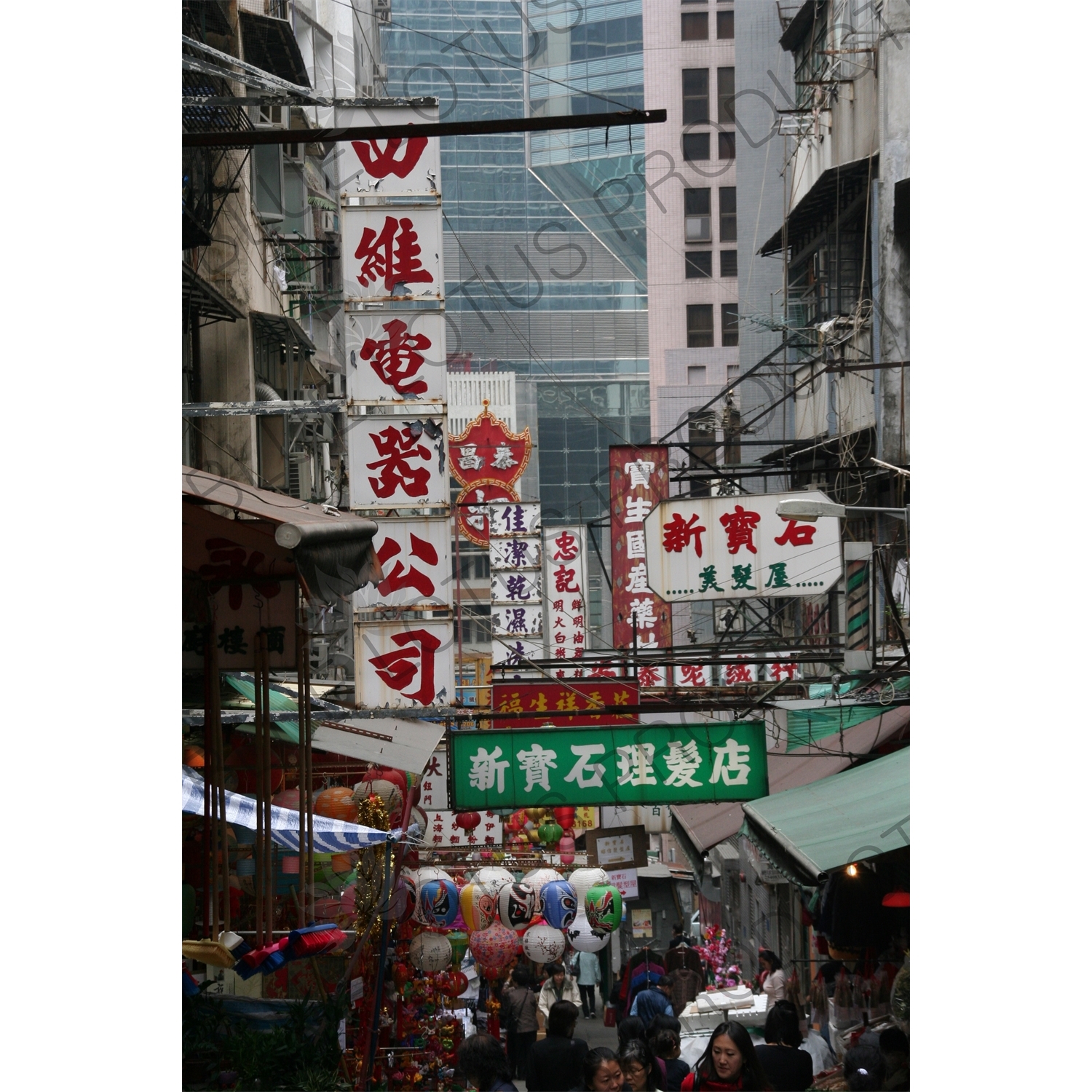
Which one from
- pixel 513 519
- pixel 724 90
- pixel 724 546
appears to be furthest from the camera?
pixel 724 90

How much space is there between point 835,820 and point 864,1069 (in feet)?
7.28

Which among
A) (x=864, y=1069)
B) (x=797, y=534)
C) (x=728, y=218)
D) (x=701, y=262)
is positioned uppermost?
(x=728, y=218)

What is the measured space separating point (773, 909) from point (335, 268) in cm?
1711

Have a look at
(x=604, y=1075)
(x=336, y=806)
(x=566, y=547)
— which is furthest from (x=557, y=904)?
(x=566, y=547)

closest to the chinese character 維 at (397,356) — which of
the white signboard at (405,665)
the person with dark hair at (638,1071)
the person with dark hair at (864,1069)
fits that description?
the white signboard at (405,665)

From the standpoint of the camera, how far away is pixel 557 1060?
984cm

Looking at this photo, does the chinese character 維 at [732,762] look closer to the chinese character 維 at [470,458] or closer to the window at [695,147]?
the chinese character 維 at [470,458]

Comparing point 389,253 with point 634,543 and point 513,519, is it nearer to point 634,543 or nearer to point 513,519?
A: point 634,543

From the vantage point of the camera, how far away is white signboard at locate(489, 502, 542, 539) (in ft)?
99.0

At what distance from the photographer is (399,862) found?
1352 centimetres

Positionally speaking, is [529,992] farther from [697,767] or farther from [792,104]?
[792,104]

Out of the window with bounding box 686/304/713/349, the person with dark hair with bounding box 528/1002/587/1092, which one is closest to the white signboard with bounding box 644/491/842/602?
the person with dark hair with bounding box 528/1002/587/1092

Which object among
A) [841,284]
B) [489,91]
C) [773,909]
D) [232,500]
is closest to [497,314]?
[489,91]

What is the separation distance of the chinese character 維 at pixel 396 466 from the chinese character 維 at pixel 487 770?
2.86m
